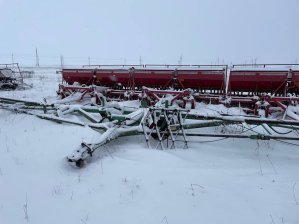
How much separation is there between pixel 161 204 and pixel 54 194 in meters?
1.35

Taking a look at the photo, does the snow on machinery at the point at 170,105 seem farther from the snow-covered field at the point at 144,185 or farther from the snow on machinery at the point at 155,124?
the snow-covered field at the point at 144,185

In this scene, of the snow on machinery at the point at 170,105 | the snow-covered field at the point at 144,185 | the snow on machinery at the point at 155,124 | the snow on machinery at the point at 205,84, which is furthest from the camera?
the snow on machinery at the point at 205,84

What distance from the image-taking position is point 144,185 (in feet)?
8.84

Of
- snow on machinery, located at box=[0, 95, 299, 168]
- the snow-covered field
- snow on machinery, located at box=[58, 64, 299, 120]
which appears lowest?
the snow-covered field

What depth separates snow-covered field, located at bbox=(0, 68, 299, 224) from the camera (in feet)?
7.11

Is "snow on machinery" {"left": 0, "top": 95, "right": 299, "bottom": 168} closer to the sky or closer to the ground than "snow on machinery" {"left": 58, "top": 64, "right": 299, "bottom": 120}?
closer to the ground

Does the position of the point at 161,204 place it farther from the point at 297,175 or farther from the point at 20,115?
the point at 20,115

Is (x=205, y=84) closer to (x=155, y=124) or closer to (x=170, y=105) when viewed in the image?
(x=170, y=105)

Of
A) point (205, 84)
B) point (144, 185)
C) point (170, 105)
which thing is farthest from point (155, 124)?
point (205, 84)

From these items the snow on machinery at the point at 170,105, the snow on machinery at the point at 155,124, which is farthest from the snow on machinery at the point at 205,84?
the snow on machinery at the point at 155,124

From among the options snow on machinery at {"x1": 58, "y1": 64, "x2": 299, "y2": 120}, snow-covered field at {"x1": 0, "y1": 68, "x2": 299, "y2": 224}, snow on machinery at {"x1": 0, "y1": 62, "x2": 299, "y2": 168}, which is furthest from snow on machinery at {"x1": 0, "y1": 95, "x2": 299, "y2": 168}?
snow on machinery at {"x1": 58, "y1": 64, "x2": 299, "y2": 120}

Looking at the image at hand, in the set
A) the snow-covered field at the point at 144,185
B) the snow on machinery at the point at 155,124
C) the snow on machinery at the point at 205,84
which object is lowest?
the snow-covered field at the point at 144,185

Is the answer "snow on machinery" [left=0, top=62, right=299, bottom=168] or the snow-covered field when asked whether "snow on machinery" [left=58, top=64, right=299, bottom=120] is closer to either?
"snow on machinery" [left=0, top=62, right=299, bottom=168]

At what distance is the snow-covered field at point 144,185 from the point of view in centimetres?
217
